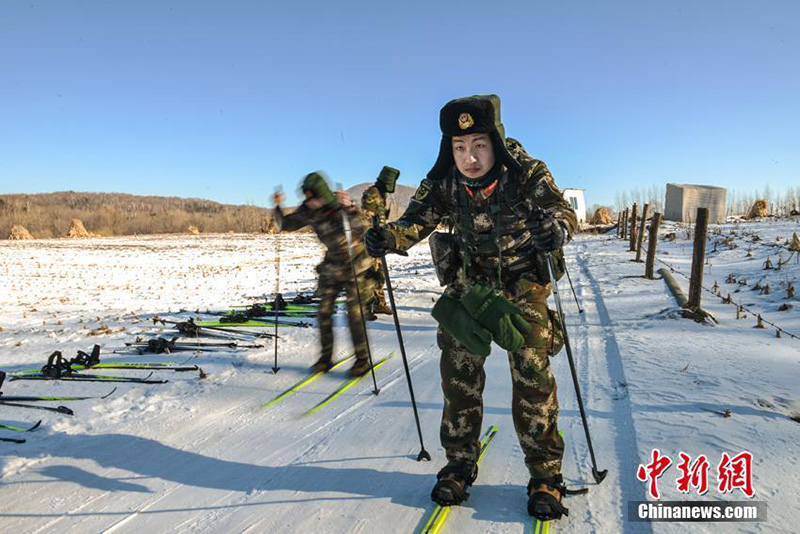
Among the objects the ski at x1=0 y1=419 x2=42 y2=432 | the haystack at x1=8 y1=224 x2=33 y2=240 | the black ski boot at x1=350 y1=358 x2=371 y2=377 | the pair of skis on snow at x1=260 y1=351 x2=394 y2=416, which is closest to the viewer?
the ski at x1=0 y1=419 x2=42 y2=432

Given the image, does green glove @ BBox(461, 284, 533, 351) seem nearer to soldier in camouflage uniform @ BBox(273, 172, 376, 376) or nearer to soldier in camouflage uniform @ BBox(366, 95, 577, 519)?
soldier in camouflage uniform @ BBox(366, 95, 577, 519)

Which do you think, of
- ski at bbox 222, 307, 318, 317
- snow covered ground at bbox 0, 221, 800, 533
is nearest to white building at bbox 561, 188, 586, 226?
snow covered ground at bbox 0, 221, 800, 533

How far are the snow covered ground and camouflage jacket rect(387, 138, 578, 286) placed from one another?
4.64 ft

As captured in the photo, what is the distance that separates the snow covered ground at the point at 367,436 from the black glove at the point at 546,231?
1553 mm

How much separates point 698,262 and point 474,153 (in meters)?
6.32

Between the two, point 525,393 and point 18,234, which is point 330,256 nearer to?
point 525,393

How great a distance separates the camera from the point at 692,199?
A: 1655 inches

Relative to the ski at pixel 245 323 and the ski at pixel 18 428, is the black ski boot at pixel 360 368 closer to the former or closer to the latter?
the ski at pixel 245 323

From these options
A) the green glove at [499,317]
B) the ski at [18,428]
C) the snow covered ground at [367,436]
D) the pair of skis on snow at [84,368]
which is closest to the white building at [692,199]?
the snow covered ground at [367,436]

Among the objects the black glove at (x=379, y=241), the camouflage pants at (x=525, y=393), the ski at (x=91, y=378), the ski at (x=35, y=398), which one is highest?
the black glove at (x=379, y=241)

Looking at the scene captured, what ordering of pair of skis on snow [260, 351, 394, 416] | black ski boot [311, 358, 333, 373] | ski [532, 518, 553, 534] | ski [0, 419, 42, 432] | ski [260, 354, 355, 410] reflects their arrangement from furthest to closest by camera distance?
1. black ski boot [311, 358, 333, 373]
2. ski [260, 354, 355, 410]
3. pair of skis on snow [260, 351, 394, 416]
4. ski [0, 419, 42, 432]
5. ski [532, 518, 553, 534]

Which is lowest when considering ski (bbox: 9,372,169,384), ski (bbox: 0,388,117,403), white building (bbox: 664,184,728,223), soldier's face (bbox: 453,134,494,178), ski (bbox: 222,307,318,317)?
ski (bbox: 0,388,117,403)

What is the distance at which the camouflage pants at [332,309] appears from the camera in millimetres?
5520

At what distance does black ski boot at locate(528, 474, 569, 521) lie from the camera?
2.55 meters
